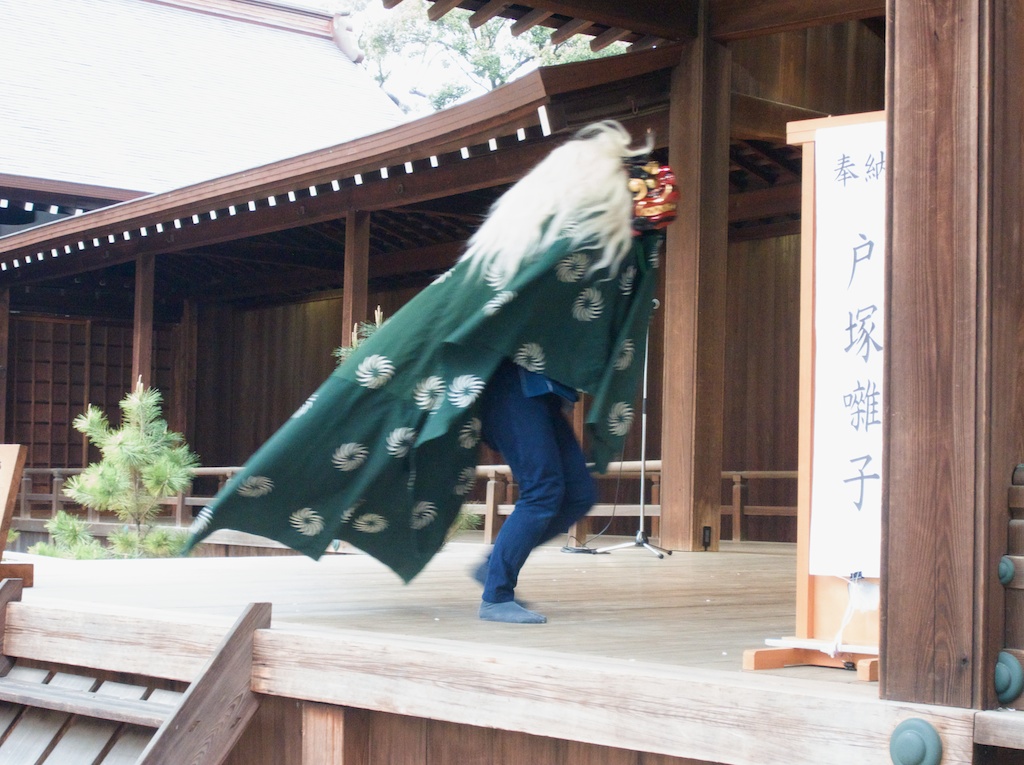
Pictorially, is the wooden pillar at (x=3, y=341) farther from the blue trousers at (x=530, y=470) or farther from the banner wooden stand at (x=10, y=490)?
the blue trousers at (x=530, y=470)

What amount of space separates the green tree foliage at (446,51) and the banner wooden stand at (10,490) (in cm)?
1994

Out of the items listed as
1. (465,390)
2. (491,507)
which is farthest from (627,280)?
(491,507)

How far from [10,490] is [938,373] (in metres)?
3.16

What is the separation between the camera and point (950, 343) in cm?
183

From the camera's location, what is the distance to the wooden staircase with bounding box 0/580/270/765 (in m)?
2.70

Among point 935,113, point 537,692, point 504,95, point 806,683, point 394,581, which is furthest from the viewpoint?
point 504,95

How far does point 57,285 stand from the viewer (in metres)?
12.8

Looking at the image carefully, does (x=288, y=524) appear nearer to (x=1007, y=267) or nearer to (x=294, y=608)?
(x=294, y=608)

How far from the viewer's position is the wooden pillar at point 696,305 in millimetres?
6422

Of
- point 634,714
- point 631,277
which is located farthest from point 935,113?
point 631,277

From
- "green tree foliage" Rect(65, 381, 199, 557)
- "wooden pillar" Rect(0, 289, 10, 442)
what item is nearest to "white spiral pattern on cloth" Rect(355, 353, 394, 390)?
"green tree foliage" Rect(65, 381, 199, 557)

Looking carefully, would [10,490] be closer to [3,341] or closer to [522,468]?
[522,468]

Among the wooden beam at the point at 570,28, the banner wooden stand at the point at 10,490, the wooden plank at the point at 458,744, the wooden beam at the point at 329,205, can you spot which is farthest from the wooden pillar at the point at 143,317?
the wooden plank at the point at 458,744

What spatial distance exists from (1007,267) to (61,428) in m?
12.8
